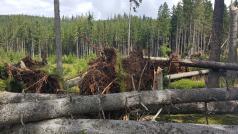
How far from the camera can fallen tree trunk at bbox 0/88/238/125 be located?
581 cm

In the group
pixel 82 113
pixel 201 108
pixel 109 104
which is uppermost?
pixel 109 104

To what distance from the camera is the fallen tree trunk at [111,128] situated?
229 inches

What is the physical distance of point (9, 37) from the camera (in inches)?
5856

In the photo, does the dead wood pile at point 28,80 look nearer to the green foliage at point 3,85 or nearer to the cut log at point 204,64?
the green foliage at point 3,85

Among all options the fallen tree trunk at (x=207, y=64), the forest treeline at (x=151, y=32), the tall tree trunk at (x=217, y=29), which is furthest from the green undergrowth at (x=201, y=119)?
the forest treeline at (x=151, y=32)

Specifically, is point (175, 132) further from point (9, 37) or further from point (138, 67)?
point (9, 37)

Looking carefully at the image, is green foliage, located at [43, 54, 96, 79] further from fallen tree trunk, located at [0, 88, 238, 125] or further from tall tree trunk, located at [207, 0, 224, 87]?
tall tree trunk, located at [207, 0, 224, 87]

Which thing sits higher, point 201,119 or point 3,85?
point 3,85

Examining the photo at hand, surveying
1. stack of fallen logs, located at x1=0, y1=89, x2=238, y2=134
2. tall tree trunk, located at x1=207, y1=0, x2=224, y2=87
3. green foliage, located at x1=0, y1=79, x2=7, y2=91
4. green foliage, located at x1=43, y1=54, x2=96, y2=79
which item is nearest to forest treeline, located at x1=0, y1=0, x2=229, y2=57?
green foliage, located at x1=43, y1=54, x2=96, y2=79

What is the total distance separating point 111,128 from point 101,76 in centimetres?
227

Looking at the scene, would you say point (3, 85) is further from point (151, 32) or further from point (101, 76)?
point (151, 32)

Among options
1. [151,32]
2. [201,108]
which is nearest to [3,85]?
[201,108]

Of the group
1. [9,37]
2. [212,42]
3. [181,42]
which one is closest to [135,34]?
[181,42]

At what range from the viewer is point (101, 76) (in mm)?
Answer: 7984
